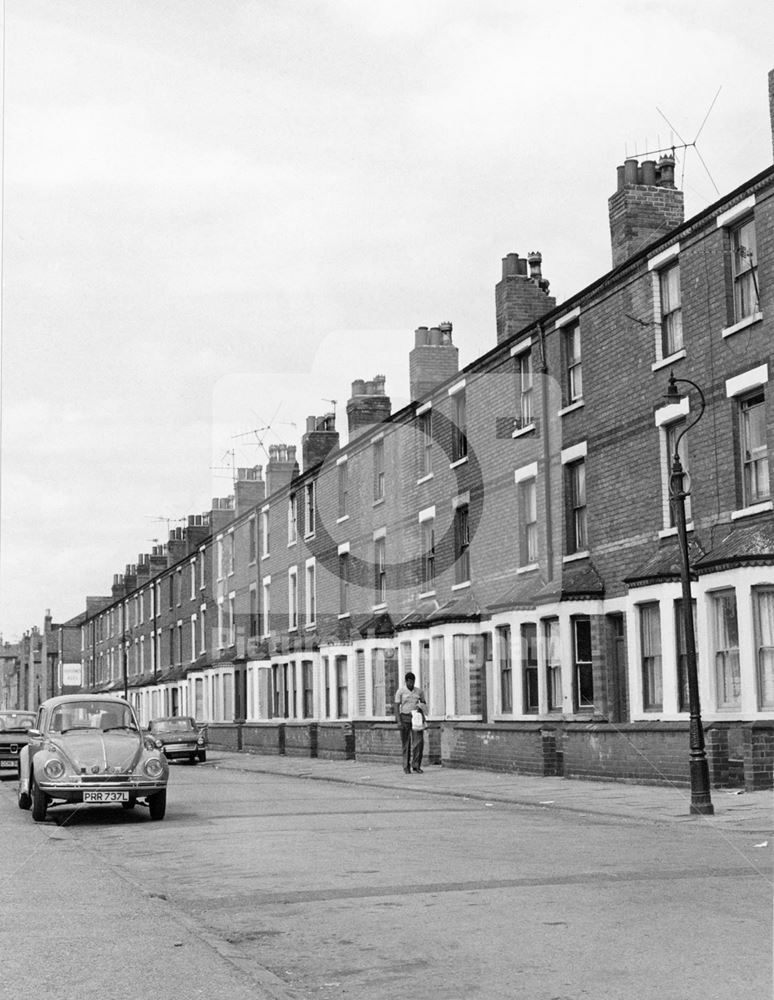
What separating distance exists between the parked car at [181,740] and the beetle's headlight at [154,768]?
22.1 metres

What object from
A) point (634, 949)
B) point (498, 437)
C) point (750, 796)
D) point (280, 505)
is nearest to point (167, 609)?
point (280, 505)

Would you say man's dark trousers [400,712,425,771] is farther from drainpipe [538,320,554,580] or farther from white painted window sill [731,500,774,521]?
Result: white painted window sill [731,500,774,521]

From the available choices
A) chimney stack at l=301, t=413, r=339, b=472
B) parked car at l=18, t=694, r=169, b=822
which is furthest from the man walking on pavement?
chimney stack at l=301, t=413, r=339, b=472

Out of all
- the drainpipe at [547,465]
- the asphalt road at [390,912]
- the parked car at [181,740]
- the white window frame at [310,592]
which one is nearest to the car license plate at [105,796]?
the asphalt road at [390,912]

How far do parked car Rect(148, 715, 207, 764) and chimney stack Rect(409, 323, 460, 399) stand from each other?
1283cm

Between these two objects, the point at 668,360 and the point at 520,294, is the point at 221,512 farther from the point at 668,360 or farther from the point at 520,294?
the point at 668,360

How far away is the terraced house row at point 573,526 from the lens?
21.4 meters

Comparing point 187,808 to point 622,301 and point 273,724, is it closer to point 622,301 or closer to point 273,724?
point 622,301

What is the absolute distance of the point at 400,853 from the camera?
12.7 metres

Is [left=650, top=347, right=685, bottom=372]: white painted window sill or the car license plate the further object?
[left=650, top=347, right=685, bottom=372]: white painted window sill

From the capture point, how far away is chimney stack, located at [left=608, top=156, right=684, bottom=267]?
85.3ft

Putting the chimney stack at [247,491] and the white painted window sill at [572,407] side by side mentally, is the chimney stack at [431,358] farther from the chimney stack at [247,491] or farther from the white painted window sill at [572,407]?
the chimney stack at [247,491]

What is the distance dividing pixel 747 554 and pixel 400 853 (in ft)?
32.4

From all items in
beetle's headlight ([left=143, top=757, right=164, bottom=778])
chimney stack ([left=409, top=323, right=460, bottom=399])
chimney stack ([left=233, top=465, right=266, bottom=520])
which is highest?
chimney stack ([left=409, top=323, right=460, bottom=399])
